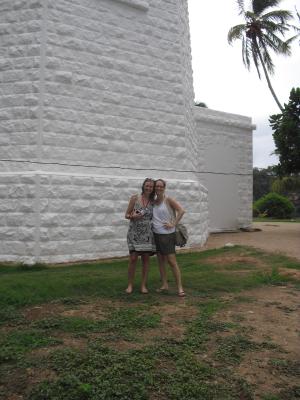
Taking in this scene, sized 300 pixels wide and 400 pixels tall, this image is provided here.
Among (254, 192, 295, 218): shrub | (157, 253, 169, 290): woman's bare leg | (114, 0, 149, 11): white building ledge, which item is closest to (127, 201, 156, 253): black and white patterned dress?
(157, 253, 169, 290): woman's bare leg

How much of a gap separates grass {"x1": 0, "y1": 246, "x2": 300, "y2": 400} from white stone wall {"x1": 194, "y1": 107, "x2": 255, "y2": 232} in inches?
319

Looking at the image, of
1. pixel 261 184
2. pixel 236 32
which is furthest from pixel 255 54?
pixel 261 184

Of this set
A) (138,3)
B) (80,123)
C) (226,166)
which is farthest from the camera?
(226,166)

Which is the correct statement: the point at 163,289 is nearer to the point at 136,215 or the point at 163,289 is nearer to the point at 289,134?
the point at 136,215

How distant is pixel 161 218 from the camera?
18.9 ft

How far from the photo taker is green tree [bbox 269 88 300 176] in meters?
13.1

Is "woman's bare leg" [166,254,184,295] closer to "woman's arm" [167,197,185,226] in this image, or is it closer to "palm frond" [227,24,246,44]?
"woman's arm" [167,197,185,226]

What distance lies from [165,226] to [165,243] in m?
0.22

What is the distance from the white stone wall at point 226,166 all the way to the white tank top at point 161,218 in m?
8.56

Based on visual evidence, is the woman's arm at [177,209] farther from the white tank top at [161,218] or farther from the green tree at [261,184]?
the green tree at [261,184]

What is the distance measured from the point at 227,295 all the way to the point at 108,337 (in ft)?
7.17

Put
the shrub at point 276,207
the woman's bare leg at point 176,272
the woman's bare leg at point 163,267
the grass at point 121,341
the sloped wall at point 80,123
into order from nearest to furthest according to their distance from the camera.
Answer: the grass at point 121,341 < the woman's bare leg at point 176,272 < the woman's bare leg at point 163,267 < the sloped wall at point 80,123 < the shrub at point 276,207

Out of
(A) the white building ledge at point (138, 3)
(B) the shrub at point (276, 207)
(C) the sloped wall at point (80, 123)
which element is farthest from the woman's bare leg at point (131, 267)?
(B) the shrub at point (276, 207)

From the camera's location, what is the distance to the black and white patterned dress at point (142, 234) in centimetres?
568
